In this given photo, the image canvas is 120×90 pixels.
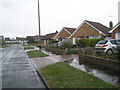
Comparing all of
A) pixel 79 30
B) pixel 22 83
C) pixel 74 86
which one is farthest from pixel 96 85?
pixel 79 30

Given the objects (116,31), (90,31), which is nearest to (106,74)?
(116,31)

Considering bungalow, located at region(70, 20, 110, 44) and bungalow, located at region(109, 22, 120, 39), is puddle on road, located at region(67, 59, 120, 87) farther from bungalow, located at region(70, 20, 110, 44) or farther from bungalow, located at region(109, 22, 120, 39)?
bungalow, located at region(70, 20, 110, 44)

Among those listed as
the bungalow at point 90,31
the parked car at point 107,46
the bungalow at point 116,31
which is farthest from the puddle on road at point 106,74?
the bungalow at point 90,31

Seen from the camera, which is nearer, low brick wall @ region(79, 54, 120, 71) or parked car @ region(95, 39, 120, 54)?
low brick wall @ region(79, 54, 120, 71)

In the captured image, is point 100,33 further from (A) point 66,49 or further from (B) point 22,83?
(B) point 22,83

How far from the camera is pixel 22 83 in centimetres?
614

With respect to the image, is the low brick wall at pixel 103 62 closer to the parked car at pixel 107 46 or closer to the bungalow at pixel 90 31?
the parked car at pixel 107 46

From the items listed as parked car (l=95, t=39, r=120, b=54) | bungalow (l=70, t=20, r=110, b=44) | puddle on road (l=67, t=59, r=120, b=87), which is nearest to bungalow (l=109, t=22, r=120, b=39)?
bungalow (l=70, t=20, r=110, b=44)

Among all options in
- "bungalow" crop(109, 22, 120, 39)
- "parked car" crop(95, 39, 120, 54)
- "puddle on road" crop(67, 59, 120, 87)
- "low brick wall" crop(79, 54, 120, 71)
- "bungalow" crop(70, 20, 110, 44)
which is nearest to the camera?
"puddle on road" crop(67, 59, 120, 87)

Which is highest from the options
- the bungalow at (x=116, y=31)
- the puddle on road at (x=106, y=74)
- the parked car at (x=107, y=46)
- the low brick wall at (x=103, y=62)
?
the bungalow at (x=116, y=31)

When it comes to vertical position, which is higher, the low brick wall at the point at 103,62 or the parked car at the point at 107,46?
the parked car at the point at 107,46

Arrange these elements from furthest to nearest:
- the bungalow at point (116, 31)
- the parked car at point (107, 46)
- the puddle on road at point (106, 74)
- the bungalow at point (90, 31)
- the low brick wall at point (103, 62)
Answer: the bungalow at point (90, 31) → the bungalow at point (116, 31) → the parked car at point (107, 46) → the low brick wall at point (103, 62) → the puddle on road at point (106, 74)

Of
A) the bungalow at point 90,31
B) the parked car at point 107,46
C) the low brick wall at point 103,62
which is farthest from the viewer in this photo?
the bungalow at point 90,31

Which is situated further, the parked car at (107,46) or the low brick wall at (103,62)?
the parked car at (107,46)
